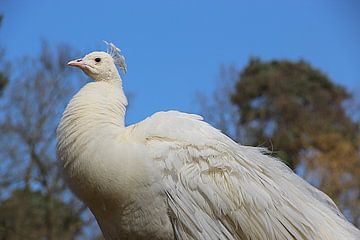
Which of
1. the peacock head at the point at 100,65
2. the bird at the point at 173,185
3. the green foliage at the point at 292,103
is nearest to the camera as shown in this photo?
the bird at the point at 173,185

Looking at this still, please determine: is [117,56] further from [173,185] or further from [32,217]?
[32,217]

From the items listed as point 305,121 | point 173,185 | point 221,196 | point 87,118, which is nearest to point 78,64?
point 87,118

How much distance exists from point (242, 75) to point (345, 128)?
8.41m

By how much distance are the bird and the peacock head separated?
52 centimetres

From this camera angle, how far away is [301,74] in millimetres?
35000

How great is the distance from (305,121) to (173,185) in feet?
83.2

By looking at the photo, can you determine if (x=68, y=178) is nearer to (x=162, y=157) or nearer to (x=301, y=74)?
(x=162, y=157)

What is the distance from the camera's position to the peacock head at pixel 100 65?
241 inches

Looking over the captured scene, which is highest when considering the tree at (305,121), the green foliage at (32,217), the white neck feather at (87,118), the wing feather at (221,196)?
the tree at (305,121)

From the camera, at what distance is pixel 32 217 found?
2209 centimetres

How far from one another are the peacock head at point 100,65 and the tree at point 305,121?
1359cm

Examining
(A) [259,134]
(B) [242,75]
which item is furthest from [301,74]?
(A) [259,134]

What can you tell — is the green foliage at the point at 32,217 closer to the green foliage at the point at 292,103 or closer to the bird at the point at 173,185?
the green foliage at the point at 292,103

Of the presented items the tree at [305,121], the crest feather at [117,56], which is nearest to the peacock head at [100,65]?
the crest feather at [117,56]
